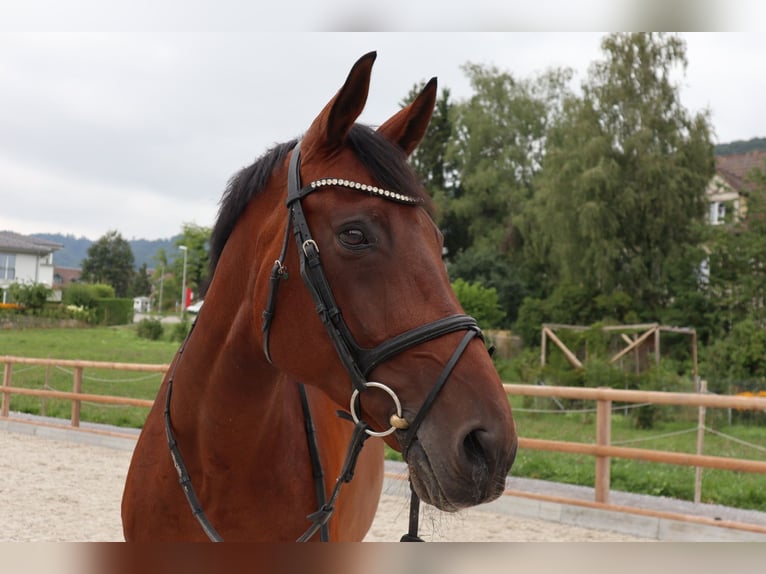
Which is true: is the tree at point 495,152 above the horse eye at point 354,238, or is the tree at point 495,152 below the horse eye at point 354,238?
above

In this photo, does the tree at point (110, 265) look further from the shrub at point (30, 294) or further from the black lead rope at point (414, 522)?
the black lead rope at point (414, 522)

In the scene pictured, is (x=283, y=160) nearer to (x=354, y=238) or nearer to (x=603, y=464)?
(x=354, y=238)

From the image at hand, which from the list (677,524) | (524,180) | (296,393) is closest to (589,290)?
(524,180)

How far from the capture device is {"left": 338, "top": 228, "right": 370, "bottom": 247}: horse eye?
52.7 inches

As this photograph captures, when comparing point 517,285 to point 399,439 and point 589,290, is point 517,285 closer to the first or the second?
point 589,290

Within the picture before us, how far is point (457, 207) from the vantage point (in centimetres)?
2320

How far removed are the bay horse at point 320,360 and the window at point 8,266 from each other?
92.7 inches

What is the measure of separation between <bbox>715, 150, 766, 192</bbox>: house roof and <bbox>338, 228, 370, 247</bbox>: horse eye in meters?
18.8

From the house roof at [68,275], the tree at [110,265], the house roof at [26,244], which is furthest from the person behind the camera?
the tree at [110,265]

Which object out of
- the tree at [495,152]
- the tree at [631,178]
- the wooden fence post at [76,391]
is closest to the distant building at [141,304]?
the wooden fence post at [76,391]

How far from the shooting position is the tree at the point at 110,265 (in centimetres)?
528

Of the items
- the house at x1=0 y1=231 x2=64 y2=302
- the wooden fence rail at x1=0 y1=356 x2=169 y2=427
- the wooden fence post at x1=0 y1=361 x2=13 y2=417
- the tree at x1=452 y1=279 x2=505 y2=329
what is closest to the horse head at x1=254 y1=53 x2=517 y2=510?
the house at x1=0 y1=231 x2=64 y2=302

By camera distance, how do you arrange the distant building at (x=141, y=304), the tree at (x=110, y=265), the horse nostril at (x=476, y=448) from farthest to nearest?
the distant building at (x=141, y=304) → the tree at (x=110, y=265) → the horse nostril at (x=476, y=448)

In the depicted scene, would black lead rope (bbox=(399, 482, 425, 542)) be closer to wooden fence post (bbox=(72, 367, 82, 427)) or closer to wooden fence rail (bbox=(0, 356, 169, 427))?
wooden fence rail (bbox=(0, 356, 169, 427))
